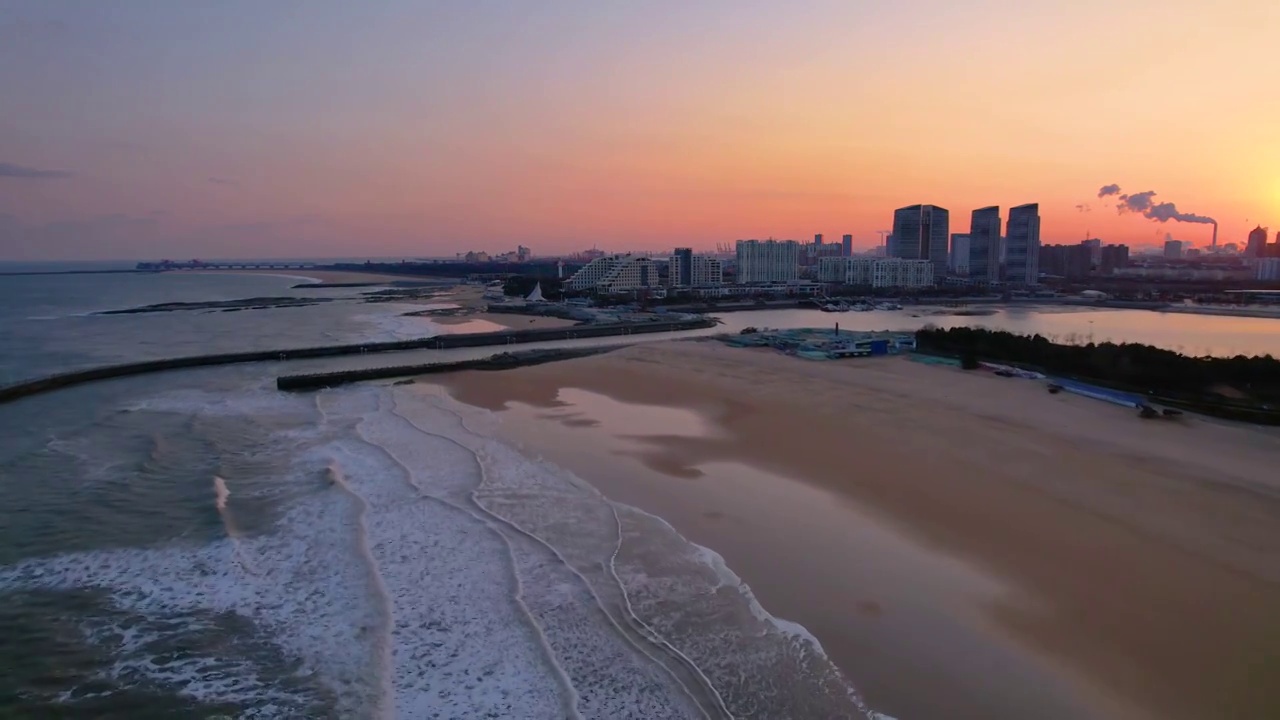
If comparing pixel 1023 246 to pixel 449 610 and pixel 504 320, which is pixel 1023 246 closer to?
pixel 504 320

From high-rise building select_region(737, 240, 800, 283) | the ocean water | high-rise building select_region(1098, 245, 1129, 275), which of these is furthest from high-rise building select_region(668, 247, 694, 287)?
high-rise building select_region(1098, 245, 1129, 275)

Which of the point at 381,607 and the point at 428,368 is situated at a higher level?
the point at 428,368

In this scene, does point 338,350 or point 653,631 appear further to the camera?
point 338,350

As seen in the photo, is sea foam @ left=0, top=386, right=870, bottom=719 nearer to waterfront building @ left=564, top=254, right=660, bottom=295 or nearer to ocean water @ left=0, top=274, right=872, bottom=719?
ocean water @ left=0, top=274, right=872, bottom=719

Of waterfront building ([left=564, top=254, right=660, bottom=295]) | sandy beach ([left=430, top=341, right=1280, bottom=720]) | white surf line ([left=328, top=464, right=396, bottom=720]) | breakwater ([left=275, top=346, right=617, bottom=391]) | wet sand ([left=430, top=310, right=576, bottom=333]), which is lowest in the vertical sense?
white surf line ([left=328, top=464, right=396, bottom=720])

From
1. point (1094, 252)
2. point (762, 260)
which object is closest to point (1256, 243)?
point (1094, 252)

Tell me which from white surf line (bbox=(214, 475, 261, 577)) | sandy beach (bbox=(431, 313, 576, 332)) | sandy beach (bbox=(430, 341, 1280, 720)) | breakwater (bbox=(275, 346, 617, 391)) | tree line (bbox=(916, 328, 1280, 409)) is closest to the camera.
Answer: sandy beach (bbox=(430, 341, 1280, 720))

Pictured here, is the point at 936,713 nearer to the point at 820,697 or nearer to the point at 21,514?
the point at 820,697

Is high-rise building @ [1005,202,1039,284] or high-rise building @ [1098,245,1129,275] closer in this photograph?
high-rise building @ [1005,202,1039,284]
